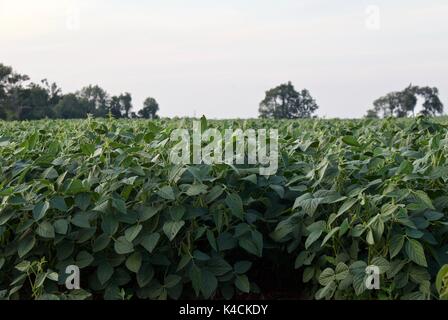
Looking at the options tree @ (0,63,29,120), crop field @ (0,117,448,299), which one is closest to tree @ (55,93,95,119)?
tree @ (0,63,29,120)

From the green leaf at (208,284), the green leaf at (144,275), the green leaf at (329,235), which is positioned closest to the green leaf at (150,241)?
the green leaf at (144,275)

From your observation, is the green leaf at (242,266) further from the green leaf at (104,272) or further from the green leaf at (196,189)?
the green leaf at (104,272)

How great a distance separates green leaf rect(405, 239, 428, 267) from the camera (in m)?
2.27

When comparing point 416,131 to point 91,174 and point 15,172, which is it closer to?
point 91,174

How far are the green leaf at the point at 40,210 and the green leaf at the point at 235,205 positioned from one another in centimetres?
78

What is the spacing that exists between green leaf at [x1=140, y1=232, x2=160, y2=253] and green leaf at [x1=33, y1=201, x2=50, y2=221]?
0.45 metres

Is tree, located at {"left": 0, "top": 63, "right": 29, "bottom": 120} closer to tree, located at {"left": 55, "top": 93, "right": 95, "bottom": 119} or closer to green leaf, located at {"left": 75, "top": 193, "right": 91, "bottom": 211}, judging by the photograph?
tree, located at {"left": 55, "top": 93, "right": 95, "bottom": 119}

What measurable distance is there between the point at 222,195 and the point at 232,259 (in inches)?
13.4

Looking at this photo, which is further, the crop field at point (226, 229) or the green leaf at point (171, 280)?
the green leaf at point (171, 280)

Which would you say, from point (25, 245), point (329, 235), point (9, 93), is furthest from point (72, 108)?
point (329, 235)

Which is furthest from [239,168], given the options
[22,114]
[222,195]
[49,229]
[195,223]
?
[22,114]

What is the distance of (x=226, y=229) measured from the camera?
266cm

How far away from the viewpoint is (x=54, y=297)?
2.50m

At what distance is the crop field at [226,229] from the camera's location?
95.0 inches
